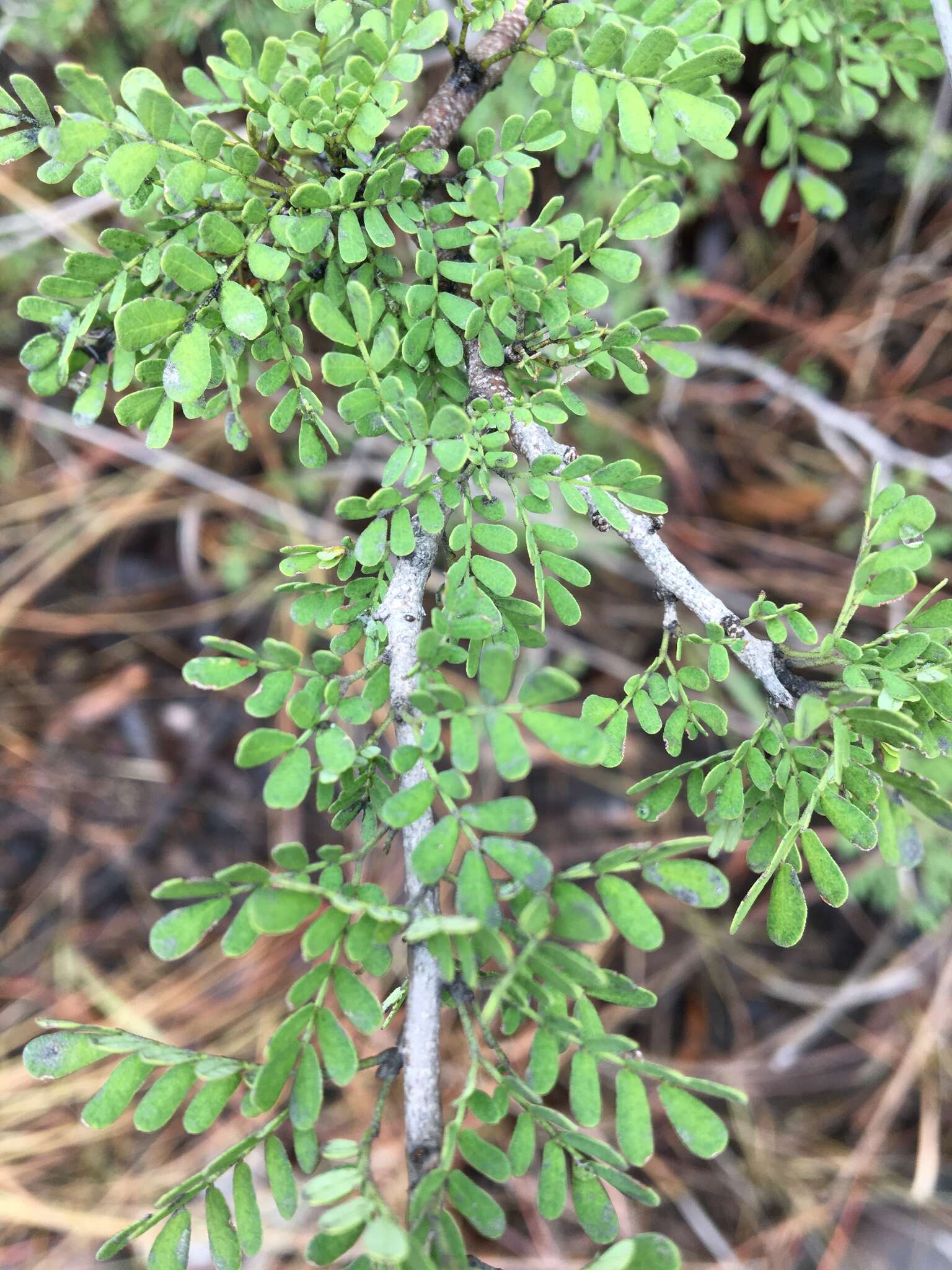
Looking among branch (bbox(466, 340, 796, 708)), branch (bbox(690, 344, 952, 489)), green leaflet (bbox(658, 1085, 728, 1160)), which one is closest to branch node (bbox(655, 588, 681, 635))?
branch (bbox(466, 340, 796, 708))

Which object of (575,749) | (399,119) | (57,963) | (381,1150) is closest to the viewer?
(575,749)

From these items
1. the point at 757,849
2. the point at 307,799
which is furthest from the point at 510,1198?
the point at 757,849

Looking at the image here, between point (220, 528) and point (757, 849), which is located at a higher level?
point (757, 849)

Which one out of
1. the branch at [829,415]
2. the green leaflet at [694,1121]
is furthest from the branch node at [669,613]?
the branch at [829,415]

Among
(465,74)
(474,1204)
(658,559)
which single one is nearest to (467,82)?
(465,74)

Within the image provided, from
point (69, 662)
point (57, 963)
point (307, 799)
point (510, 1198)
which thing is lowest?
point (510, 1198)

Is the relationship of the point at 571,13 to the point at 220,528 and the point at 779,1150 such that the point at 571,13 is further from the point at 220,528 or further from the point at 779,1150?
the point at 779,1150

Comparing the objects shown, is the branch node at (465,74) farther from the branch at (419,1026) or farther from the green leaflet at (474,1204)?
the green leaflet at (474,1204)
